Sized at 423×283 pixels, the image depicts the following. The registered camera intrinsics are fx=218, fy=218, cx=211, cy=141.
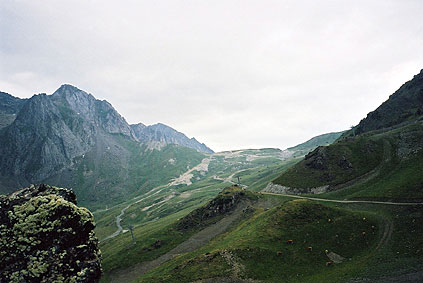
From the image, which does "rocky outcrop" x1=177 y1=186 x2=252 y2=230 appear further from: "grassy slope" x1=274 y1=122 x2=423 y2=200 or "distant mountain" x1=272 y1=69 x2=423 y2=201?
"grassy slope" x1=274 y1=122 x2=423 y2=200

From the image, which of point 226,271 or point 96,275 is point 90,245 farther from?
point 226,271

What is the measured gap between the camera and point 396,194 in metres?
78.4

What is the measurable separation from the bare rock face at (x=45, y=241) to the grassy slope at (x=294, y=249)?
127 ft

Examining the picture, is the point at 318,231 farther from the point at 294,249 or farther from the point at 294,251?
the point at 294,251

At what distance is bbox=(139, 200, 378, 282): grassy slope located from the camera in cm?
5056

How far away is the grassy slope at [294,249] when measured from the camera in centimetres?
5056

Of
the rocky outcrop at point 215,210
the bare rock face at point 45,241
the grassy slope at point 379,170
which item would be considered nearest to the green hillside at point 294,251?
the grassy slope at point 379,170

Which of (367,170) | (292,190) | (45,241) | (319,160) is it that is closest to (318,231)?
(45,241)

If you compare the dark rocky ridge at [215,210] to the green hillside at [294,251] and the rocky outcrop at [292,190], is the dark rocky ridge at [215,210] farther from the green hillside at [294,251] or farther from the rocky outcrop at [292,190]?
the green hillside at [294,251]

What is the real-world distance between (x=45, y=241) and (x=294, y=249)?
56.8 m

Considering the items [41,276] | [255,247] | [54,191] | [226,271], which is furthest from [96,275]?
[255,247]

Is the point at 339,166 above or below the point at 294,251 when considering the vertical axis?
above

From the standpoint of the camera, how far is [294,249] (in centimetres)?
5775

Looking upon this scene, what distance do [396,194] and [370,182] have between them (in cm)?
2721
